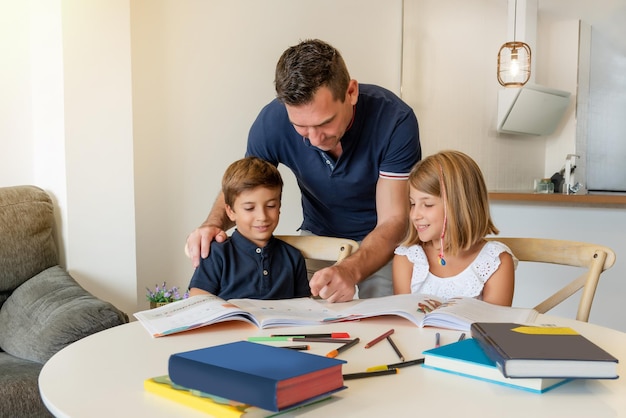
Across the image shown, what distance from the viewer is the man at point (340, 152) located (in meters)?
1.86

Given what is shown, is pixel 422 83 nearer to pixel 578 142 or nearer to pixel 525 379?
pixel 578 142

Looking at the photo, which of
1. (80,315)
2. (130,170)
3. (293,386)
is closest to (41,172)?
(130,170)

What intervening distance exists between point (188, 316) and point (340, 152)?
37.6 inches

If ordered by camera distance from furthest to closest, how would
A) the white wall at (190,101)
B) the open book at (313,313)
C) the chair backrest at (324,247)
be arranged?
the white wall at (190,101), the chair backrest at (324,247), the open book at (313,313)

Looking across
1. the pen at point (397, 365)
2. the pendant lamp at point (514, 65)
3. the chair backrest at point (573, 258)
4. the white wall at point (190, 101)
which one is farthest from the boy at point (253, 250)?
the pendant lamp at point (514, 65)

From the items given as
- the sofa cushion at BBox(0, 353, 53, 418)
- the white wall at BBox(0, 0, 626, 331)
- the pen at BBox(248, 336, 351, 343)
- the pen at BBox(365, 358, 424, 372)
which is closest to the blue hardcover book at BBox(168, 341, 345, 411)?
the pen at BBox(365, 358, 424, 372)

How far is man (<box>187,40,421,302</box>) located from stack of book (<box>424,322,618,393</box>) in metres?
0.65

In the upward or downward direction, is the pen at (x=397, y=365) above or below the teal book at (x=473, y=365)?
below

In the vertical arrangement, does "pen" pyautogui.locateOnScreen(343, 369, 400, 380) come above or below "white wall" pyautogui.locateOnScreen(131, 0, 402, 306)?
below

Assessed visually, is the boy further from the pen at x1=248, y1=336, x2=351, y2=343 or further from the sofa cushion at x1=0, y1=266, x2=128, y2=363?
the pen at x1=248, y1=336, x2=351, y2=343

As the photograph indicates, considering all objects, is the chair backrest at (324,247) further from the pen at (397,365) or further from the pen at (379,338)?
the pen at (397,365)

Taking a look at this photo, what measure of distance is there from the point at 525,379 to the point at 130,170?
6.82 ft

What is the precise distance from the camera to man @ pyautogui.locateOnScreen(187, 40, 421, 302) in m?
1.86

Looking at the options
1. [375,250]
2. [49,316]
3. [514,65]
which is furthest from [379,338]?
[514,65]
